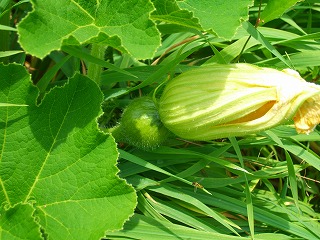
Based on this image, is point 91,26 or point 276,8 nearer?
point 91,26

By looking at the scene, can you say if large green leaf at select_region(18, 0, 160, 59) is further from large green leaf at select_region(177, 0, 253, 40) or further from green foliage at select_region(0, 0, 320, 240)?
large green leaf at select_region(177, 0, 253, 40)

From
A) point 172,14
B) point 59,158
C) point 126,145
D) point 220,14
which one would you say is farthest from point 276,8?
point 59,158

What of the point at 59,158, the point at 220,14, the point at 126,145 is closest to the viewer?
the point at 220,14

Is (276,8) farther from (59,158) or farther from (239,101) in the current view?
(59,158)

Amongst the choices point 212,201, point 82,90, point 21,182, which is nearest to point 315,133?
point 212,201

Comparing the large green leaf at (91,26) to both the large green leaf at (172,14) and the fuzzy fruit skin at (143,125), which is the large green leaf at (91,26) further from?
the fuzzy fruit skin at (143,125)

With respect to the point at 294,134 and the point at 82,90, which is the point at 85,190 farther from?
the point at 294,134
